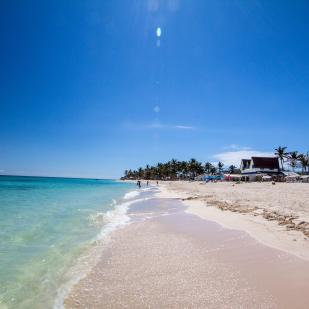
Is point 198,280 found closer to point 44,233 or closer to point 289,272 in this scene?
point 289,272

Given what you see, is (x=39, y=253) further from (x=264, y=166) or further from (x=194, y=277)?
(x=264, y=166)

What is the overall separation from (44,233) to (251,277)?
802 cm

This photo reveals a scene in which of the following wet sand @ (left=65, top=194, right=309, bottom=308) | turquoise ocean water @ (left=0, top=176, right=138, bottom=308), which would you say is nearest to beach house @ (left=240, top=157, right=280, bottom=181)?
turquoise ocean water @ (left=0, top=176, right=138, bottom=308)

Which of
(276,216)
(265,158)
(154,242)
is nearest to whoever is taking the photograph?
(154,242)

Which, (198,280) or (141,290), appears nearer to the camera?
(141,290)

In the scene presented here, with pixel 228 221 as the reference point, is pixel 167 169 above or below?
above

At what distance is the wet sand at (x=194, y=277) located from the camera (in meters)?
4.31

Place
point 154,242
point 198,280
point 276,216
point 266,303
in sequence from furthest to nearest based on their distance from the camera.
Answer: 1. point 276,216
2. point 154,242
3. point 198,280
4. point 266,303

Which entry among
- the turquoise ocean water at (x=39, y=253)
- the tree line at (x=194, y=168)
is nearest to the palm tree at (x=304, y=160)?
the tree line at (x=194, y=168)

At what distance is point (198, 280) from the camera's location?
5148 millimetres

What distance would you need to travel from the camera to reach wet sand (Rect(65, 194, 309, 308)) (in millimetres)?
4312

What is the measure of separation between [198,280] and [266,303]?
1.31 metres

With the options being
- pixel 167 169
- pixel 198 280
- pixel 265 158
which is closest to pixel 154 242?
pixel 198 280

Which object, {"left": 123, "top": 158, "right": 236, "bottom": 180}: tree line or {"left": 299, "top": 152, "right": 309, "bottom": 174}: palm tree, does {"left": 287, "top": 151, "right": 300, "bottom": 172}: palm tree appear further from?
{"left": 123, "top": 158, "right": 236, "bottom": 180}: tree line
